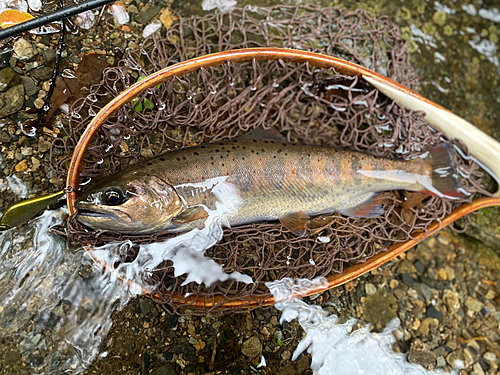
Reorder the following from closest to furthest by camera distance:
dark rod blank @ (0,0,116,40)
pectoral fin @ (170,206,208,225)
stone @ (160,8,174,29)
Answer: dark rod blank @ (0,0,116,40)
pectoral fin @ (170,206,208,225)
stone @ (160,8,174,29)

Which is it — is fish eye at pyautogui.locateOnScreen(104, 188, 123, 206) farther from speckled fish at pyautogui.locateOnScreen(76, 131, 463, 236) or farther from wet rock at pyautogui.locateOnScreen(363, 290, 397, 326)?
wet rock at pyautogui.locateOnScreen(363, 290, 397, 326)

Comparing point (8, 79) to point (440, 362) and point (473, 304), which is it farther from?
point (473, 304)

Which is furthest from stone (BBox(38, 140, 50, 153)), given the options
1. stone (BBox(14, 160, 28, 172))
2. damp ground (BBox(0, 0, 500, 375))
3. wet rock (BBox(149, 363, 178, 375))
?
wet rock (BBox(149, 363, 178, 375))

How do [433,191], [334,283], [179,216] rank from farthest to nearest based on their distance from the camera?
[433,191], [334,283], [179,216]

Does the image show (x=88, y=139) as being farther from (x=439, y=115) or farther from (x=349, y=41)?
(x=439, y=115)

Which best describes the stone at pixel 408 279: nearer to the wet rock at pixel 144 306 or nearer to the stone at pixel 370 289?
the stone at pixel 370 289

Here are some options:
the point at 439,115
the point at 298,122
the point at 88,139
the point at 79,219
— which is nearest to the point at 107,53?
the point at 88,139

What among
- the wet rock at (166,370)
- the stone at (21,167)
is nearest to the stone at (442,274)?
the wet rock at (166,370)
